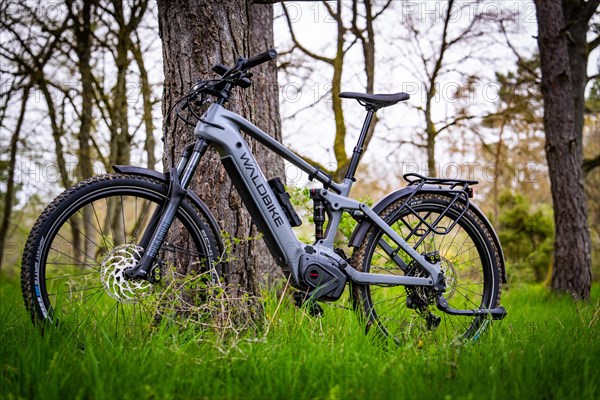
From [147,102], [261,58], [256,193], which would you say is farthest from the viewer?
[147,102]

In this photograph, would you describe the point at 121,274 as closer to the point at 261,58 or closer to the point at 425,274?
the point at 261,58

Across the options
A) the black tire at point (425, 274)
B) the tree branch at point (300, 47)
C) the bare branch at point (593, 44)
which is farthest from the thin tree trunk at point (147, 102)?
the bare branch at point (593, 44)

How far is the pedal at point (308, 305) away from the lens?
259 cm

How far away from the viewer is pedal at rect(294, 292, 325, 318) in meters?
2.59

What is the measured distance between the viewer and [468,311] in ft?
9.56

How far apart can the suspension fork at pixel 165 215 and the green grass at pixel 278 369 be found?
30cm

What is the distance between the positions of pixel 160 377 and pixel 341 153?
19.2ft

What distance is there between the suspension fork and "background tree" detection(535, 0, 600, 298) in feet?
14.6

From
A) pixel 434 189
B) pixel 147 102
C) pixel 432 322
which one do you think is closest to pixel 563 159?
pixel 434 189

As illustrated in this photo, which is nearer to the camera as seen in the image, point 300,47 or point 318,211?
point 318,211

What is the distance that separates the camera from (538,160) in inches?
432

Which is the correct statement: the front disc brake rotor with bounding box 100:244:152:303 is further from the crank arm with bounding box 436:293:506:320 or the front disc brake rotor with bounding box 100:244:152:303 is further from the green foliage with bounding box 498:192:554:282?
the green foliage with bounding box 498:192:554:282

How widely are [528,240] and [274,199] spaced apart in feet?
25.7

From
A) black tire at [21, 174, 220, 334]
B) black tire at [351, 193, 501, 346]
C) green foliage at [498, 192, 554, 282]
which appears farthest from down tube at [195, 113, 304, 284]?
green foliage at [498, 192, 554, 282]
